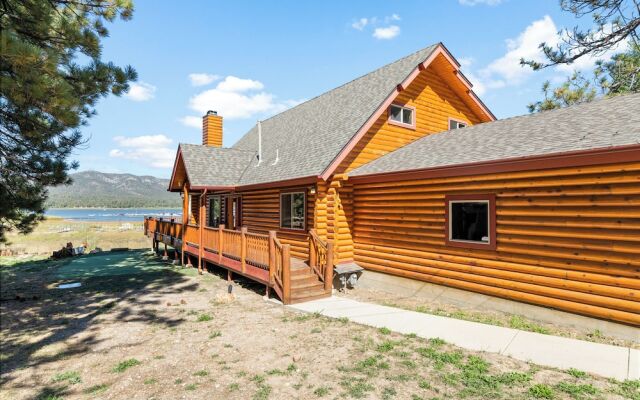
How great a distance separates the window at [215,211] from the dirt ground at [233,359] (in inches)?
344

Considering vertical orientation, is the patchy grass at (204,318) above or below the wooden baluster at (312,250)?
below

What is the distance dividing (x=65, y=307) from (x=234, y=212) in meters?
8.39

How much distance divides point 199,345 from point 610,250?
8279mm

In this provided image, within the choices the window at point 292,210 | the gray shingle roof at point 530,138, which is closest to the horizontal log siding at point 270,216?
the window at point 292,210

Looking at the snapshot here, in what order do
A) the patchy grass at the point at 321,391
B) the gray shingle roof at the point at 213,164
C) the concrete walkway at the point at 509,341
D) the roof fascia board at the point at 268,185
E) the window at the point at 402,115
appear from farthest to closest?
the gray shingle roof at the point at 213,164 → the window at the point at 402,115 → the roof fascia board at the point at 268,185 → the concrete walkway at the point at 509,341 → the patchy grass at the point at 321,391

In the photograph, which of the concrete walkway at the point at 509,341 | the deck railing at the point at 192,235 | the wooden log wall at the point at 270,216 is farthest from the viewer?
the deck railing at the point at 192,235

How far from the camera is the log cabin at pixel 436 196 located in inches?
275

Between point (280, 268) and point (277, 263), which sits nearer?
point (280, 268)

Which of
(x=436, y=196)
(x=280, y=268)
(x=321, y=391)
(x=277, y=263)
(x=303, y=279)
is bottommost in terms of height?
(x=321, y=391)

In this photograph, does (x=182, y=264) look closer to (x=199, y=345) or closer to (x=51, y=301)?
(x=51, y=301)

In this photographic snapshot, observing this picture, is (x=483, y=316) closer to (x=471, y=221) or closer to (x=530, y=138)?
(x=471, y=221)

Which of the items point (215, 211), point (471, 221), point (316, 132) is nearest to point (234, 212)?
point (215, 211)

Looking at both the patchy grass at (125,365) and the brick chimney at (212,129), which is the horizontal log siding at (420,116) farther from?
the brick chimney at (212,129)

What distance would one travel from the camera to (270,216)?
1456 cm
